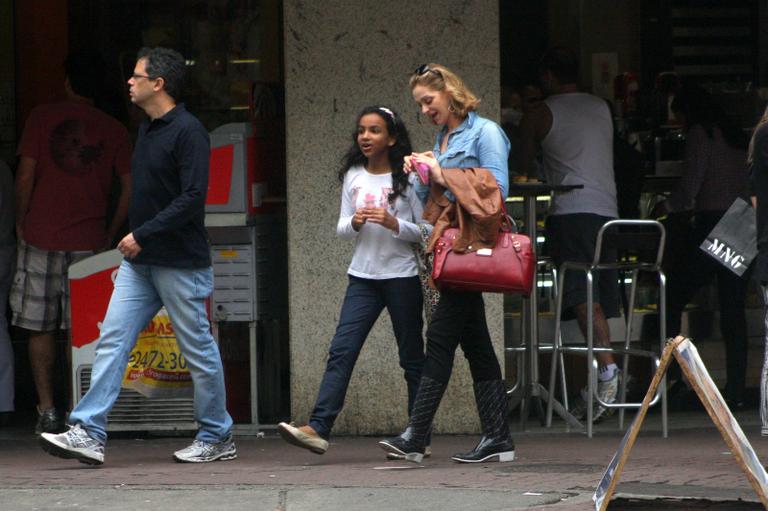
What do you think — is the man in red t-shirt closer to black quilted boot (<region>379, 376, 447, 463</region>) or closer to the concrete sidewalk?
the concrete sidewalk

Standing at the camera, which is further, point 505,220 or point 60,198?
point 60,198

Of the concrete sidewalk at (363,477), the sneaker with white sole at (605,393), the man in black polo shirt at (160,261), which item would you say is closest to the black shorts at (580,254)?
the sneaker with white sole at (605,393)

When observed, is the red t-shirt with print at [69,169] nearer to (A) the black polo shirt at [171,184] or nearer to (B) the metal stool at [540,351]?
(A) the black polo shirt at [171,184]

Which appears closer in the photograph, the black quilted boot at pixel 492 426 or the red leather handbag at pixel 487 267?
the red leather handbag at pixel 487 267

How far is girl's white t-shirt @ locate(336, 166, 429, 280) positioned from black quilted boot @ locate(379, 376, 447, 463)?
57 centimetres

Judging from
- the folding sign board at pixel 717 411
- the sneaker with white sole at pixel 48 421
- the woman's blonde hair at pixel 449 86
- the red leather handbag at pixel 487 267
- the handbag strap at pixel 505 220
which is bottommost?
the sneaker with white sole at pixel 48 421

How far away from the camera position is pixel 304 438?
7.54 metres

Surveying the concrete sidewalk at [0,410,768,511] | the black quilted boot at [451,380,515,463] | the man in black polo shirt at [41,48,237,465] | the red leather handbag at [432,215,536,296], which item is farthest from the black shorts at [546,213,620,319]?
the man in black polo shirt at [41,48,237,465]

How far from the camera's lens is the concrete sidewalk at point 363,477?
6.66m

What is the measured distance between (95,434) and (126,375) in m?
0.96

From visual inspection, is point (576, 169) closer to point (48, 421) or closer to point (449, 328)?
point (449, 328)

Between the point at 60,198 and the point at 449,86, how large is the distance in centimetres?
269

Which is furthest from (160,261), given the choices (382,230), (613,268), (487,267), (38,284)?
(613,268)

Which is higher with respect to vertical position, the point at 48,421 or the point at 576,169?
the point at 576,169
